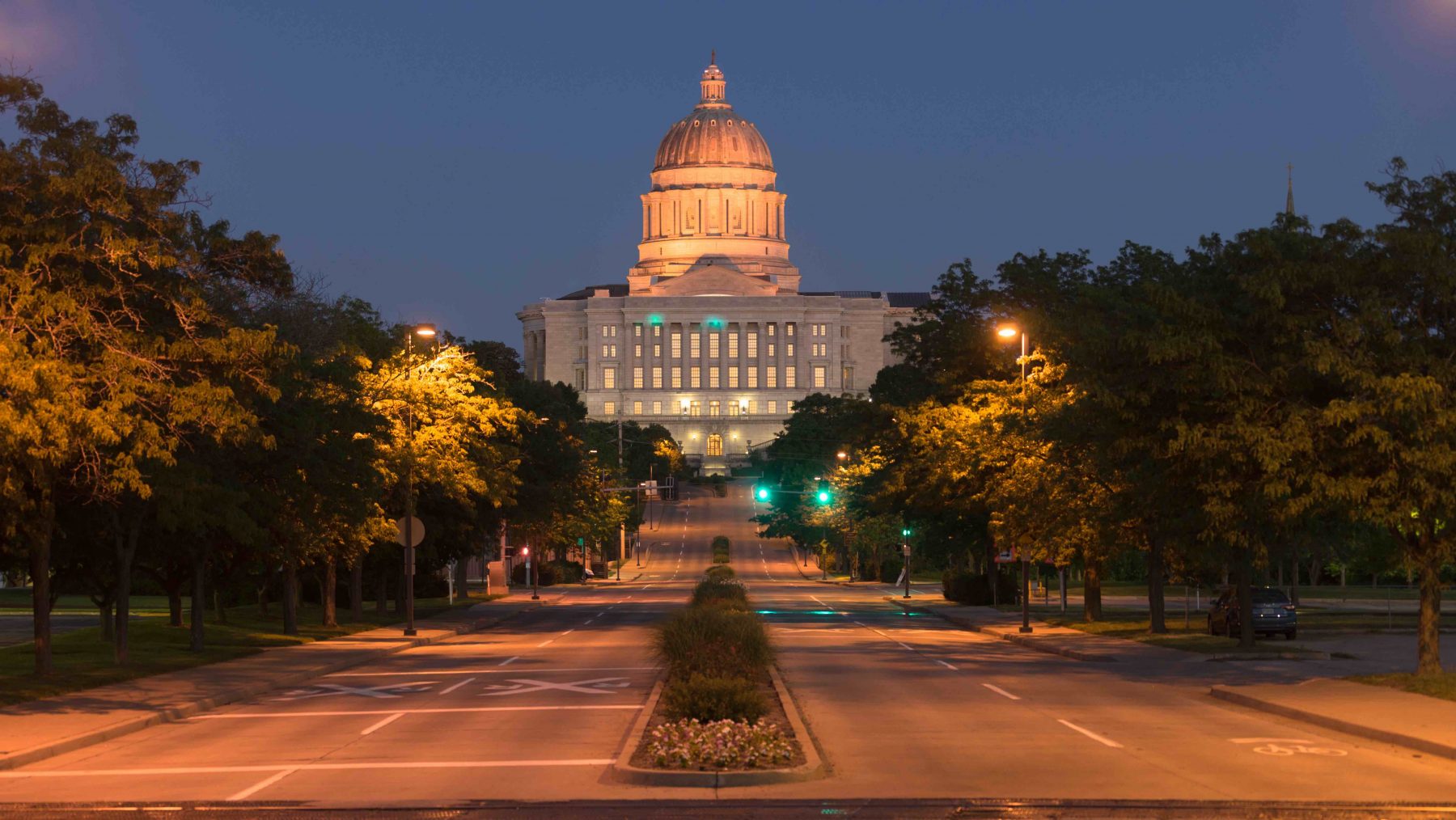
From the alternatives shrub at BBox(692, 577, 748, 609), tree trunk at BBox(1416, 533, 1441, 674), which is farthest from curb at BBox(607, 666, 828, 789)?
shrub at BBox(692, 577, 748, 609)

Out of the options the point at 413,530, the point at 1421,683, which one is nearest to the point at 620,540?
the point at 413,530

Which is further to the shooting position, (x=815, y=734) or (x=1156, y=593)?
(x=1156, y=593)

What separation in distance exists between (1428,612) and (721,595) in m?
17.8

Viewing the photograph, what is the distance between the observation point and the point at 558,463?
65.8 metres

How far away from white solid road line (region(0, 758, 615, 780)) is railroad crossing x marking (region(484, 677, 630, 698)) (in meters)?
8.32

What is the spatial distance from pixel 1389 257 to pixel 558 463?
43493 mm

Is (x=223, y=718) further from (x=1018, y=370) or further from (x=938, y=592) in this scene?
(x=938, y=592)

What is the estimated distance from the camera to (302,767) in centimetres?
1741

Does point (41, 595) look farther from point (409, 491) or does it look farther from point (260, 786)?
point (409, 491)

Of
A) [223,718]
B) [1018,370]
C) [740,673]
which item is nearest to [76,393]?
[223,718]

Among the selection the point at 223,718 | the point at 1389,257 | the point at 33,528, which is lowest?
the point at 223,718

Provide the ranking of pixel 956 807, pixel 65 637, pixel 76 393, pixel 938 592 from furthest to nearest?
pixel 938 592 < pixel 65 637 < pixel 76 393 < pixel 956 807

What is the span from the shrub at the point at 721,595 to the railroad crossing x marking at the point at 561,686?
690cm

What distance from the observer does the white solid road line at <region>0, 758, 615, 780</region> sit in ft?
56.4
